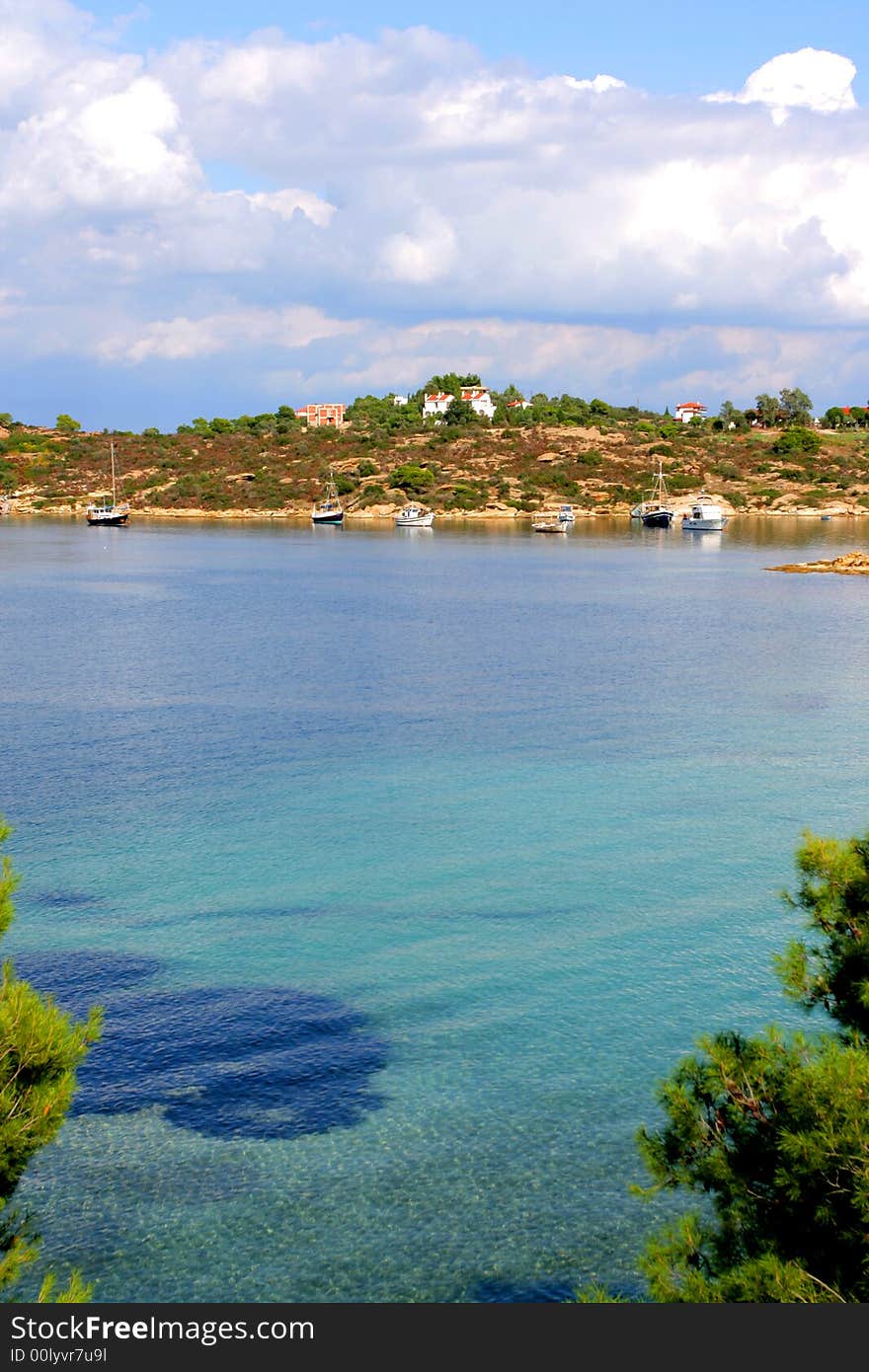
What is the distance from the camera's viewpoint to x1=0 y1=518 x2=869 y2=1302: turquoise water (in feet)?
35.7

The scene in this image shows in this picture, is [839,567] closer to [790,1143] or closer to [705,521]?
[705,521]

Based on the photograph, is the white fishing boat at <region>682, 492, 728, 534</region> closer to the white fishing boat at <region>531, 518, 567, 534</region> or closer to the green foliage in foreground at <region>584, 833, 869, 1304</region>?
the white fishing boat at <region>531, 518, 567, 534</region>

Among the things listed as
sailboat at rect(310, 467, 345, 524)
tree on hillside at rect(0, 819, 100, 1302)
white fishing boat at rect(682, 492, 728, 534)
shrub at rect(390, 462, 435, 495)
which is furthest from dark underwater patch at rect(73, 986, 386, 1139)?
shrub at rect(390, 462, 435, 495)

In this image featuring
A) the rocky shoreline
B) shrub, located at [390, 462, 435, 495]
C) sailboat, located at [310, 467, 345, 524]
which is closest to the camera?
the rocky shoreline

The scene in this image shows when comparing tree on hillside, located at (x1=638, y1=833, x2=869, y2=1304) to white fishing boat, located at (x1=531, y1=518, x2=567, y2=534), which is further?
white fishing boat, located at (x1=531, y1=518, x2=567, y2=534)

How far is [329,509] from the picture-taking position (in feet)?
408

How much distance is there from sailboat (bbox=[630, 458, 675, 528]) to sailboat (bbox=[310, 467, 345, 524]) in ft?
97.1

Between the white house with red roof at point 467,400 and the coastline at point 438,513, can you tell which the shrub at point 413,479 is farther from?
the white house with red roof at point 467,400

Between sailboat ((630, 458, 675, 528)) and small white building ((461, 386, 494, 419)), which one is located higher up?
small white building ((461, 386, 494, 419))

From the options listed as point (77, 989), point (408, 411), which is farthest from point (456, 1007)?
point (408, 411)

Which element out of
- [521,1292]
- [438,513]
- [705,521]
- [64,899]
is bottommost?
[521,1292]

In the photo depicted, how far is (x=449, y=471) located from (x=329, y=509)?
66.4 ft

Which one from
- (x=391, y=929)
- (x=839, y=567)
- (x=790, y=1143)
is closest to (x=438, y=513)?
(x=839, y=567)

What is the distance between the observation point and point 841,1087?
6391mm
